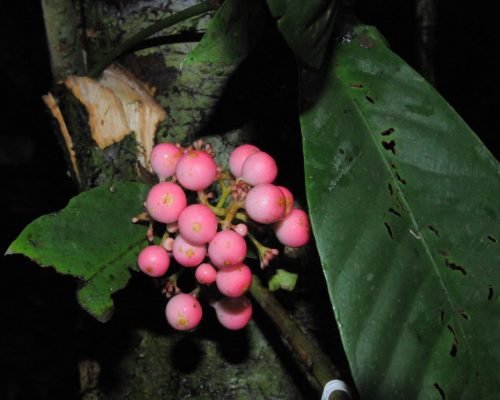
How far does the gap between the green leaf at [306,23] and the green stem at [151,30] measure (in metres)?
0.32

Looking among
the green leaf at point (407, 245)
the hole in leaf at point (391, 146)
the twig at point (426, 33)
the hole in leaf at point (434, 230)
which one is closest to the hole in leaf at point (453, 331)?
the green leaf at point (407, 245)

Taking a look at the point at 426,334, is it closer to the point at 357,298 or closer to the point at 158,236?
the point at 357,298

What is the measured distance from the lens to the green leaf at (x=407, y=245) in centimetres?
70

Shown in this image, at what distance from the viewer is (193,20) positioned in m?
1.02

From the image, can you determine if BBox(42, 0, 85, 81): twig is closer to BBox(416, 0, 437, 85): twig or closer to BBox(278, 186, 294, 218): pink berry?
BBox(278, 186, 294, 218): pink berry

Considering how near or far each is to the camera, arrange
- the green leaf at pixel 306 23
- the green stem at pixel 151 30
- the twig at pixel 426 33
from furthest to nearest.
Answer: the twig at pixel 426 33
the green stem at pixel 151 30
the green leaf at pixel 306 23

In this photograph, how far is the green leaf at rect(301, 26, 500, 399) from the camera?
70cm

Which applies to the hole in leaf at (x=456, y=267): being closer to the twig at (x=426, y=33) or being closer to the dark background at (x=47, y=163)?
the twig at (x=426, y=33)

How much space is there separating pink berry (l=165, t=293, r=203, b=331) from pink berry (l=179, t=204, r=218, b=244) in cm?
10

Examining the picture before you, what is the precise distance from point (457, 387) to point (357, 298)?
0.16 metres

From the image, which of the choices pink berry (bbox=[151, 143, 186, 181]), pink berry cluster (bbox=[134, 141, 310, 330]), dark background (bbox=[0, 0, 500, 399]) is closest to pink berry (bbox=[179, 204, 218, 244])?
pink berry cluster (bbox=[134, 141, 310, 330])

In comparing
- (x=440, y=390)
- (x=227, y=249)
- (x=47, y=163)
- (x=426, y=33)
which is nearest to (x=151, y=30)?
(x=227, y=249)

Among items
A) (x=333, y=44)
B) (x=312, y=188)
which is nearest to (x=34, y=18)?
(x=333, y=44)

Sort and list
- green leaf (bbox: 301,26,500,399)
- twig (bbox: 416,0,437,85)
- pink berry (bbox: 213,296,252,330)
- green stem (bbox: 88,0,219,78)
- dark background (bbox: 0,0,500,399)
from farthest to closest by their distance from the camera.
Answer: dark background (bbox: 0,0,500,399) → twig (bbox: 416,0,437,85) → green stem (bbox: 88,0,219,78) → pink berry (bbox: 213,296,252,330) → green leaf (bbox: 301,26,500,399)
